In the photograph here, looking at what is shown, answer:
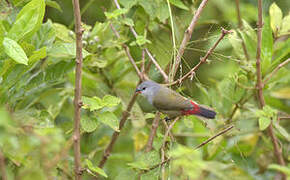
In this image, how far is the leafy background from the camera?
87.6 inches

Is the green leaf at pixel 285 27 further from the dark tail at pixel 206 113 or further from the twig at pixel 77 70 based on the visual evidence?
the twig at pixel 77 70

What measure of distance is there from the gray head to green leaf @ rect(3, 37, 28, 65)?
873 millimetres

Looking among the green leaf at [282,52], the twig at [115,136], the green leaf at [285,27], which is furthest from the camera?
the green leaf at [285,27]

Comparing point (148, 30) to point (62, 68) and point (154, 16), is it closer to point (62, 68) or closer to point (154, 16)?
point (154, 16)

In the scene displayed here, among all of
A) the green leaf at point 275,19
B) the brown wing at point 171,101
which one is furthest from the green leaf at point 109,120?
the green leaf at point 275,19

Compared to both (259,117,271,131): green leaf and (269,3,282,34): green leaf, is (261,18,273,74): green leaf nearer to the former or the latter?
(269,3,282,34): green leaf

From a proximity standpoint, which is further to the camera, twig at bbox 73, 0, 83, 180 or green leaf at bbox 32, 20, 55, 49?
green leaf at bbox 32, 20, 55, 49

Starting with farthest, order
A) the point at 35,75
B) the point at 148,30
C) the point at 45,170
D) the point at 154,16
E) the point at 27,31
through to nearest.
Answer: the point at 148,30
the point at 154,16
the point at 35,75
the point at 27,31
the point at 45,170

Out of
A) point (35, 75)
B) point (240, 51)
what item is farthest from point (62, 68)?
point (240, 51)

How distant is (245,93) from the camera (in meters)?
3.22

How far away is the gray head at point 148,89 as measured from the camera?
2.61 m

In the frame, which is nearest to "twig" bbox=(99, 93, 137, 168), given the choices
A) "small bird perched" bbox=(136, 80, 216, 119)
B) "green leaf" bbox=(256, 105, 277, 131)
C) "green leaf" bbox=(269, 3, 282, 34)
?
"small bird perched" bbox=(136, 80, 216, 119)

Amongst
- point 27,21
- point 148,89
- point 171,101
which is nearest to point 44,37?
point 27,21

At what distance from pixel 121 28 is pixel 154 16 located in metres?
0.26
